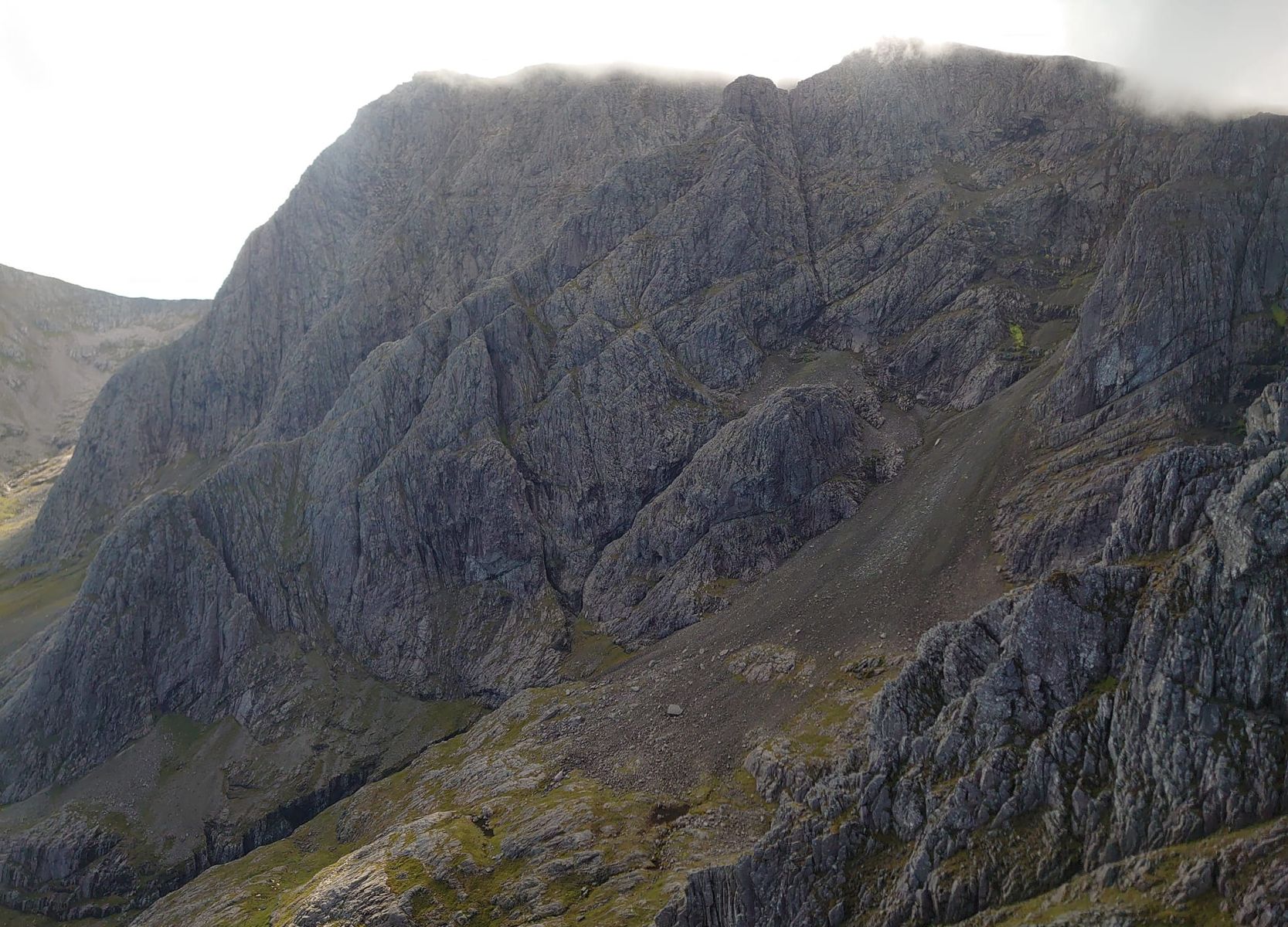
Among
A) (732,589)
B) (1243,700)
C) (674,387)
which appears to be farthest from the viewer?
(674,387)

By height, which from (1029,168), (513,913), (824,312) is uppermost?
(1029,168)

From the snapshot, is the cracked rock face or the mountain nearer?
the cracked rock face

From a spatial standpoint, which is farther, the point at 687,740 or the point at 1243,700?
the point at 687,740

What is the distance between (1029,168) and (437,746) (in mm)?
182398

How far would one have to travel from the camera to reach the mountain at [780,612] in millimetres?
59625

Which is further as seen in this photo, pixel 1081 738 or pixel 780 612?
pixel 780 612

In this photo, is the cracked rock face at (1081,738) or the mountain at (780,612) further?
the mountain at (780,612)

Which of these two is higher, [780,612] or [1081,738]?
[1081,738]

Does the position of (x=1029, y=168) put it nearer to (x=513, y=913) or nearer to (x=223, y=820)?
(x=513, y=913)

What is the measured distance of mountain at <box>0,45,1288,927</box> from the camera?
59.6 meters

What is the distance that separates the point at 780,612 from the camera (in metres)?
135

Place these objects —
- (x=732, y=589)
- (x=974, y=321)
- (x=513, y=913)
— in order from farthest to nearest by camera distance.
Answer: (x=974, y=321)
(x=732, y=589)
(x=513, y=913)

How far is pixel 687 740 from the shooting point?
382 ft

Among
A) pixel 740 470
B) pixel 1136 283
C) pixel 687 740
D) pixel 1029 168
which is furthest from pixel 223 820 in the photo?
pixel 1029 168
